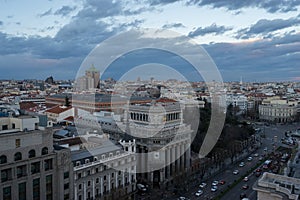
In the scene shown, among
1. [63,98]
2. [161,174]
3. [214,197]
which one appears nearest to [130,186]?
[161,174]

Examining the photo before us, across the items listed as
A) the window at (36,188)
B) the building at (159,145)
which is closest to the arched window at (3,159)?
the window at (36,188)

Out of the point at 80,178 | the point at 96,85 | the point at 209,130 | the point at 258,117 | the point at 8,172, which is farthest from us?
the point at 96,85

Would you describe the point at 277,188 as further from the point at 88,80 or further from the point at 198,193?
the point at 88,80

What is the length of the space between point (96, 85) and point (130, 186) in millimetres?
76960

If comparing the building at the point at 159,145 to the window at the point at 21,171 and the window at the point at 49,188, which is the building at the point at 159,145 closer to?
the window at the point at 49,188

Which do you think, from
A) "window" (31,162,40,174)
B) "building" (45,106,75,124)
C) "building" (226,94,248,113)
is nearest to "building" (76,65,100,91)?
"building" (226,94,248,113)

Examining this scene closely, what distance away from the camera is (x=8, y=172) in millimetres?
13898

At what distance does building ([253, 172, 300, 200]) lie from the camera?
34.1 ft

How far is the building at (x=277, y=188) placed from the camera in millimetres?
10391

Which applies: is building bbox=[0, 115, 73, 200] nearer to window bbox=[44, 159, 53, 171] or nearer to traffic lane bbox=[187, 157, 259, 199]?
window bbox=[44, 159, 53, 171]

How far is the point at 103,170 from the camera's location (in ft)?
62.3

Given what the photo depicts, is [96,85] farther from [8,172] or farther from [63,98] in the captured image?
[8,172]

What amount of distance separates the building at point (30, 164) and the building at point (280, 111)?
52.5 m

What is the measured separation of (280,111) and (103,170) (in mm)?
50204
